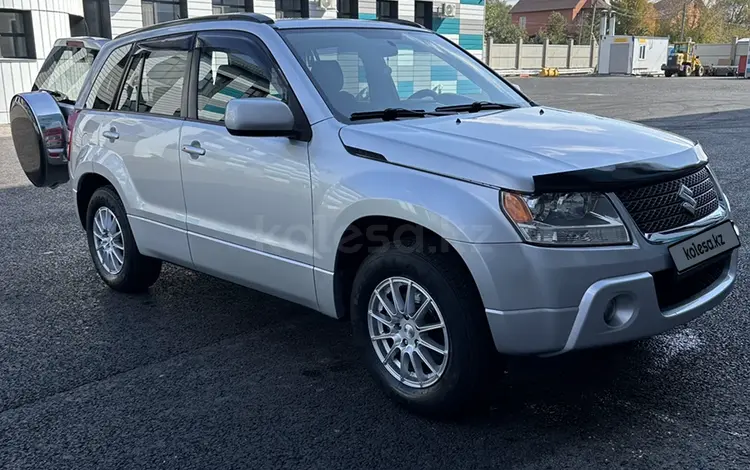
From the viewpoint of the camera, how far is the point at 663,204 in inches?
128

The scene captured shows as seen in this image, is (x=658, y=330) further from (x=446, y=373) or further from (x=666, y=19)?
(x=666, y=19)

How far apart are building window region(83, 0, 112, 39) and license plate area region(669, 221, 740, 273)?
21.9m

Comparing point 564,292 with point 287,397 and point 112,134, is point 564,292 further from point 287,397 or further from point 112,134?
point 112,134

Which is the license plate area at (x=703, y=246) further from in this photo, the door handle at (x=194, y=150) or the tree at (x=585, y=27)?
the tree at (x=585, y=27)

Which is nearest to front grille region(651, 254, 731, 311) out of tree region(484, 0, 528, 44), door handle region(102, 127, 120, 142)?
door handle region(102, 127, 120, 142)

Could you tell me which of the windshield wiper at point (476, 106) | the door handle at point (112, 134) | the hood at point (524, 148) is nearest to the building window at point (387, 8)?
the door handle at point (112, 134)

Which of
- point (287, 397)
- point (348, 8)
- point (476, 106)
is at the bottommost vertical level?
point (287, 397)

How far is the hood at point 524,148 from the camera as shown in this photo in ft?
10.0

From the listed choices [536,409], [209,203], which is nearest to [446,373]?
[536,409]

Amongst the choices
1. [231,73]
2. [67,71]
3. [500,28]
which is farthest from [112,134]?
[500,28]

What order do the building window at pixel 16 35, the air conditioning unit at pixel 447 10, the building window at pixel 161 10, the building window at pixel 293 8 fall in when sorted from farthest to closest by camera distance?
the air conditioning unit at pixel 447 10, the building window at pixel 293 8, the building window at pixel 161 10, the building window at pixel 16 35

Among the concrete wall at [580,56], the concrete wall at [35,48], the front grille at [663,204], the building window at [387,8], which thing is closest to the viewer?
the front grille at [663,204]

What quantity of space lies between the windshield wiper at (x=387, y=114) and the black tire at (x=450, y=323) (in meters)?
0.75

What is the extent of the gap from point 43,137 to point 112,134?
1.51m
